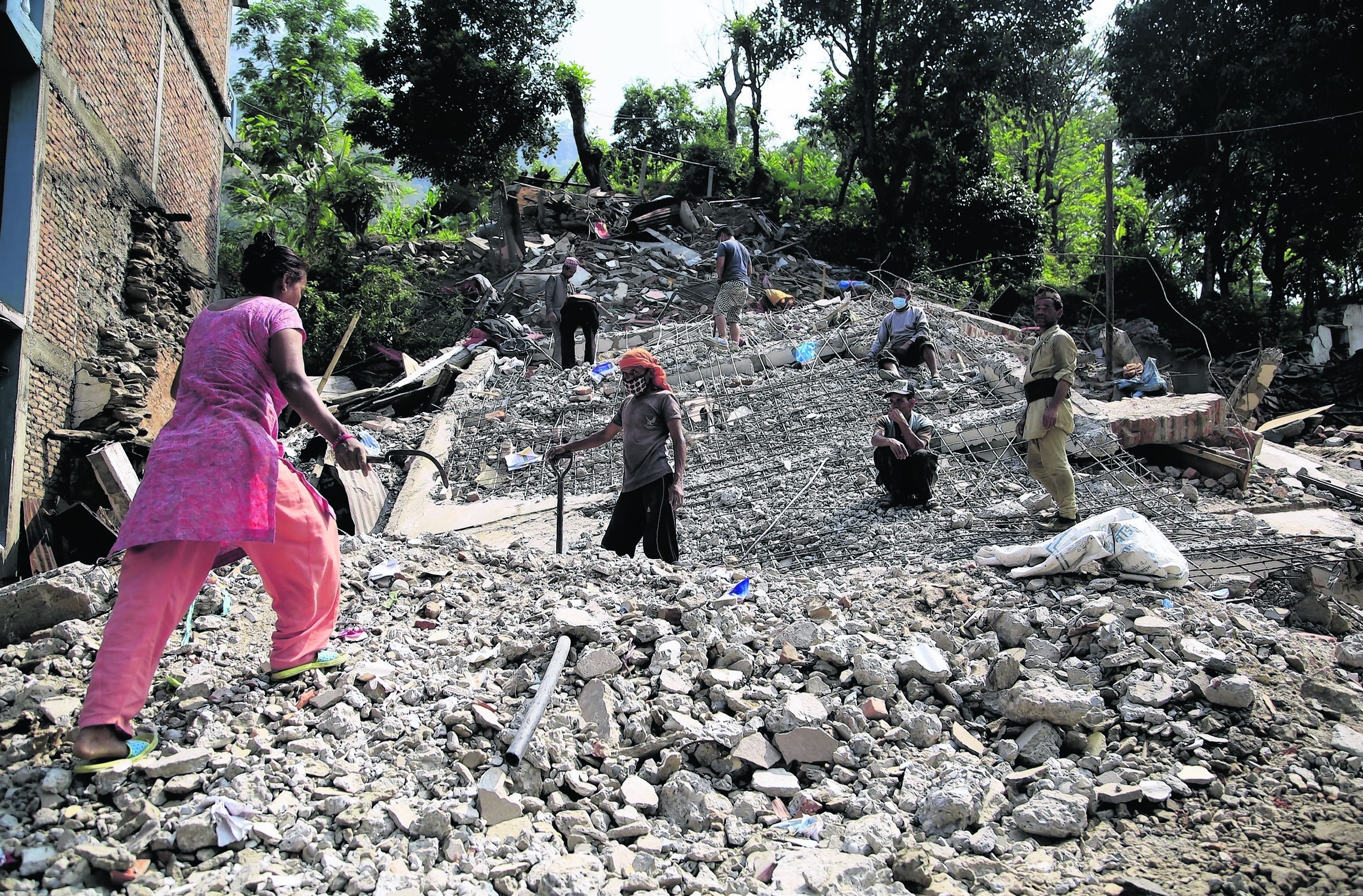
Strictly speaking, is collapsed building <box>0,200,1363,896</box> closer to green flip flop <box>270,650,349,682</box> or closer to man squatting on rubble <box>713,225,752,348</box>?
green flip flop <box>270,650,349,682</box>

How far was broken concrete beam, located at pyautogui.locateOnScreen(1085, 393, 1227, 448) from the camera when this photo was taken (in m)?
7.86

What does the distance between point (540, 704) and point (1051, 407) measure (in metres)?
3.59

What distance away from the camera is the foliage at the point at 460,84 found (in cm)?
2053

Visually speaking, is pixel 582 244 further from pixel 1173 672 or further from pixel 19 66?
pixel 1173 672

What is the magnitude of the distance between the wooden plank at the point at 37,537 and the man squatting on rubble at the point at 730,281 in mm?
6813

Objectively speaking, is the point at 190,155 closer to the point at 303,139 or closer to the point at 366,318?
the point at 366,318

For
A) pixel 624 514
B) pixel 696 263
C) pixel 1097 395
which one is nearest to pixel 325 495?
pixel 624 514

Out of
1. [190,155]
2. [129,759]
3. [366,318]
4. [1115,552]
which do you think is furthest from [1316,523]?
[366,318]

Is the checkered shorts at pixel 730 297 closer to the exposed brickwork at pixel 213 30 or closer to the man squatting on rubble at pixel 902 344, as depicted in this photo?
the man squatting on rubble at pixel 902 344

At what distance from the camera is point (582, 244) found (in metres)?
18.8

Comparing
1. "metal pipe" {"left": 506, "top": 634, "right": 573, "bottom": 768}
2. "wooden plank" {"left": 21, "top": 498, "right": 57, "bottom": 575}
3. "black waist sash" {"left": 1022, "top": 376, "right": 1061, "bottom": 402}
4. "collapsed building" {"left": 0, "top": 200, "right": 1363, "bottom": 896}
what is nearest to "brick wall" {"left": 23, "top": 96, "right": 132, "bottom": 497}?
"wooden plank" {"left": 21, "top": 498, "right": 57, "bottom": 575}

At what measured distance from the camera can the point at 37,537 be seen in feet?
21.0

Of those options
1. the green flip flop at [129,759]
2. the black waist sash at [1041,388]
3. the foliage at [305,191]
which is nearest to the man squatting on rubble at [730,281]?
the black waist sash at [1041,388]

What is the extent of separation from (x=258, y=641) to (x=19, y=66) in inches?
226
